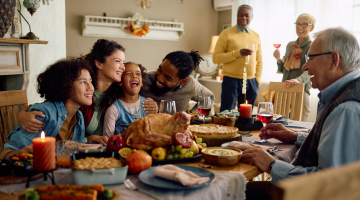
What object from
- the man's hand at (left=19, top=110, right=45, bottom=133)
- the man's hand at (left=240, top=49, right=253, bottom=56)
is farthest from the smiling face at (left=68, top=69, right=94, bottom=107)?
the man's hand at (left=240, top=49, right=253, bottom=56)

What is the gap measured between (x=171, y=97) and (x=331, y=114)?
169 centimetres

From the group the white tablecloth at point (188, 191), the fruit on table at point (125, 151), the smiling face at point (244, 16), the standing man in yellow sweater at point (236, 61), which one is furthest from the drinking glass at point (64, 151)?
the smiling face at point (244, 16)

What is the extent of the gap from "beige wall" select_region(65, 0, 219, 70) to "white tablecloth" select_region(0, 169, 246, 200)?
14.7 ft

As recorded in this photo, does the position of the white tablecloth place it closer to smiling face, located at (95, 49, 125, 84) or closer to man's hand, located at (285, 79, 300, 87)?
smiling face, located at (95, 49, 125, 84)

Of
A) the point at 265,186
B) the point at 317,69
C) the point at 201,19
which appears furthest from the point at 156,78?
the point at 201,19

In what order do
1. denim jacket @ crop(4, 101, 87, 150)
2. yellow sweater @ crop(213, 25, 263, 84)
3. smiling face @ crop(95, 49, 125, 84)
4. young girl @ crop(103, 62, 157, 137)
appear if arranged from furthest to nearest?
yellow sweater @ crop(213, 25, 263, 84) < smiling face @ crop(95, 49, 125, 84) < young girl @ crop(103, 62, 157, 137) < denim jacket @ crop(4, 101, 87, 150)

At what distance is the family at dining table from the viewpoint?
3.85ft

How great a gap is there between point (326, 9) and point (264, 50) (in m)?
1.26

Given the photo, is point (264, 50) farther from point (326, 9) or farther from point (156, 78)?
point (156, 78)

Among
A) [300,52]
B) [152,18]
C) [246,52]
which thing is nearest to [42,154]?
[246,52]

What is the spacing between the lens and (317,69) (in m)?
1.39

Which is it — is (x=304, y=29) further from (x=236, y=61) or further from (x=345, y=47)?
(x=345, y=47)

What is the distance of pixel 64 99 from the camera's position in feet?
5.87

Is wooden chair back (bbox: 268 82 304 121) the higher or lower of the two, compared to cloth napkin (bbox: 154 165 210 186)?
higher
